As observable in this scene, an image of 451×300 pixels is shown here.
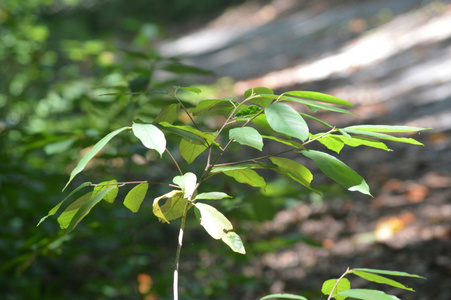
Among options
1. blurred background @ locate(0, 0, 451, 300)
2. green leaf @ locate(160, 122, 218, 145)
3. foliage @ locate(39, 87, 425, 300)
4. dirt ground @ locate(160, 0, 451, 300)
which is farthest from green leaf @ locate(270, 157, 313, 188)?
dirt ground @ locate(160, 0, 451, 300)

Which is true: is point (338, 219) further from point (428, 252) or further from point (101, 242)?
point (101, 242)

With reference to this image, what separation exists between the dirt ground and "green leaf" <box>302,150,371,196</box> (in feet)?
4.16

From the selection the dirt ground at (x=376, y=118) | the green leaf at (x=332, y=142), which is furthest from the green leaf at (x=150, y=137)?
the dirt ground at (x=376, y=118)

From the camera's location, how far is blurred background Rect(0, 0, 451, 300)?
1710 mm

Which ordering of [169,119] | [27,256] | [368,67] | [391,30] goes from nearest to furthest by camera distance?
[169,119] < [27,256] < [368,67] < [391,30]

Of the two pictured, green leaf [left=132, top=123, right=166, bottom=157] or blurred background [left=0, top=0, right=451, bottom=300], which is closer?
green leaf [left=132, top=123, right=166, bottom=157]

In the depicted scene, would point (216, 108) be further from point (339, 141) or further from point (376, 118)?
point (376, 118)

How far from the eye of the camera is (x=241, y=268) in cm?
301

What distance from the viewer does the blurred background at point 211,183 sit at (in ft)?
5.61

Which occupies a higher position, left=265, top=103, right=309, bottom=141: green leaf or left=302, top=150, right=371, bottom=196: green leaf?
left=265, top=103, right=309, bottom=141: green leaf

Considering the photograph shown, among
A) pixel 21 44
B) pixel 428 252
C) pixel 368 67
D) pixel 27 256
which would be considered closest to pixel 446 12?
pixel 368 67

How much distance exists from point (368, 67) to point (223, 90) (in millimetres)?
2121

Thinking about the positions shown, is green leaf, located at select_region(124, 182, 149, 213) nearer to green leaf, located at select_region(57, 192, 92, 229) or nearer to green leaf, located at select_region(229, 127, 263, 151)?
green leaf, located at select_region(57, 192, 92, 229)

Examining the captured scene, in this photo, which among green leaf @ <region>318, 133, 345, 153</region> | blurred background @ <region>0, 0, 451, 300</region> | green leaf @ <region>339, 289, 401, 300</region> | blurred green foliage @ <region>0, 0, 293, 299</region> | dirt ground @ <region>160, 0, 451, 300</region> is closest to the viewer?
green leaf @ <region>339, 289, 401, 300</region>
